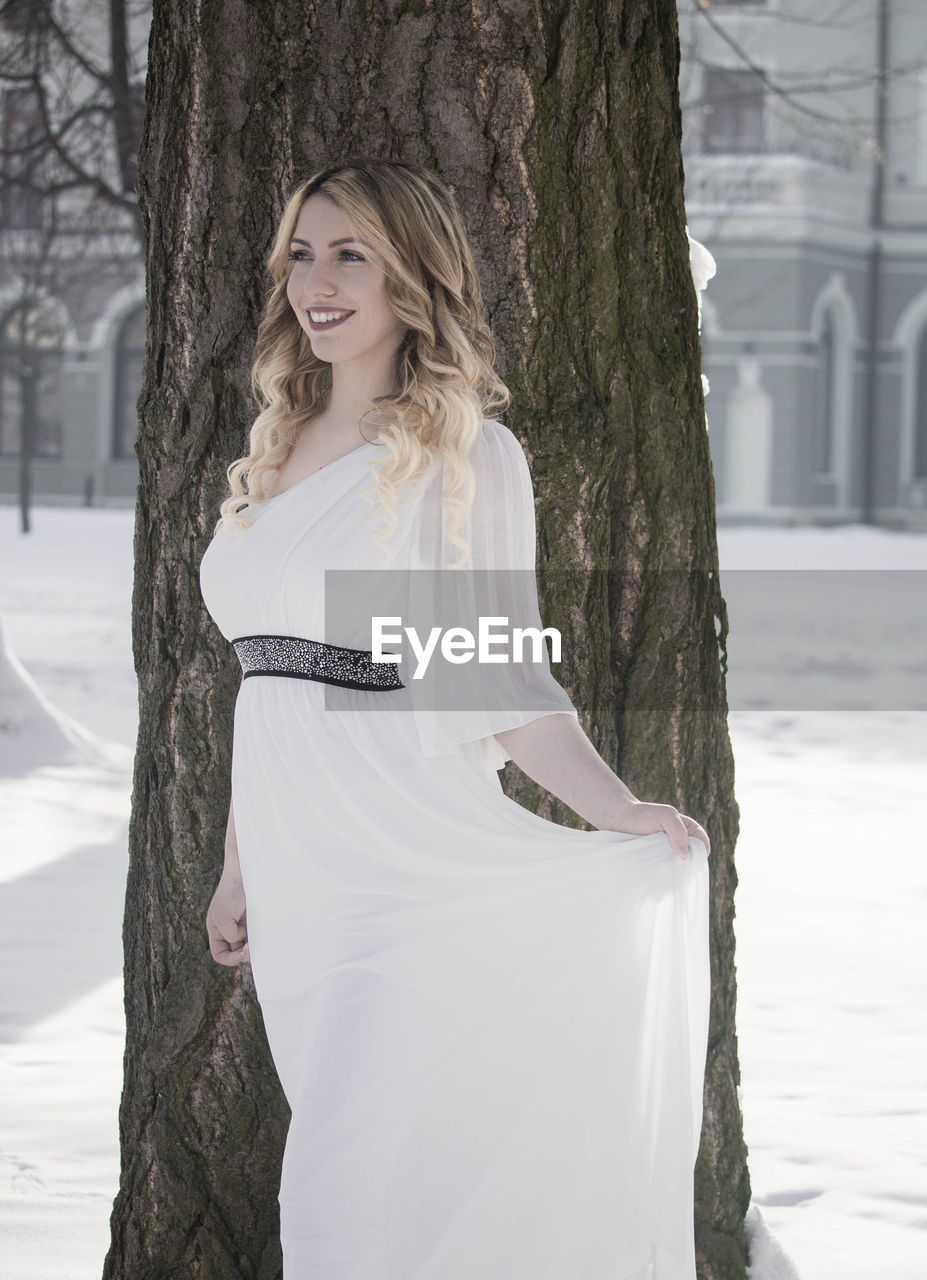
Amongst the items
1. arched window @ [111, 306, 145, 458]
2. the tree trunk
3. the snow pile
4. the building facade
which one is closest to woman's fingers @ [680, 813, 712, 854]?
the tree trunk

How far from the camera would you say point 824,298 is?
1200 inches

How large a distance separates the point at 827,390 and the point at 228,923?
100 feet

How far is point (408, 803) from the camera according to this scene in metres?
2.49

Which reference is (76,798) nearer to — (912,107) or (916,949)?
(916,949)

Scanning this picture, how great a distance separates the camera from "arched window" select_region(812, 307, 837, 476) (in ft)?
103

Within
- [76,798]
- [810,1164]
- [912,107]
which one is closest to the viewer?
[810,1164]

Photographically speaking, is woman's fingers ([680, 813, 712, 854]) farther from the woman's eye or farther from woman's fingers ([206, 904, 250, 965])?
the woman's eye

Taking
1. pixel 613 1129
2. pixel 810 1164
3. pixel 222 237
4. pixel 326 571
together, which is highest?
pixel 222 237

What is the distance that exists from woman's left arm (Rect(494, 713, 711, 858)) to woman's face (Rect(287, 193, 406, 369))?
70cm

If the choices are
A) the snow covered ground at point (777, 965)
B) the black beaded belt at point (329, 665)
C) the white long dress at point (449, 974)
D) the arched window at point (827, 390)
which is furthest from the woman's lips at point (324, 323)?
the arched window at point (827, 390)

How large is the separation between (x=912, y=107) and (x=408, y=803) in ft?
104

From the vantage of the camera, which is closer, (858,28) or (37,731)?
(37,731)

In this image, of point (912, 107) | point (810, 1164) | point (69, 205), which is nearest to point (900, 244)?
point (912, 107)

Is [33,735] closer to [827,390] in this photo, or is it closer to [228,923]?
[228,923]
